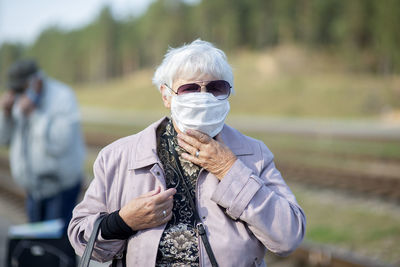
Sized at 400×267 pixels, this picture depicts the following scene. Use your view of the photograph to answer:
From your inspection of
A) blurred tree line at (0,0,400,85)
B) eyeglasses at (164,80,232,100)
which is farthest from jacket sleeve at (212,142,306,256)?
blurred tree line at (0,0,400,85)

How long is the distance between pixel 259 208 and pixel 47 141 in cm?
287

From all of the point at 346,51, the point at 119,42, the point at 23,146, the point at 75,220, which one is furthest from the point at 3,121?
the point at 119,42

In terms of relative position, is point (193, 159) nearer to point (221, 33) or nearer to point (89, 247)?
point (89, 247)

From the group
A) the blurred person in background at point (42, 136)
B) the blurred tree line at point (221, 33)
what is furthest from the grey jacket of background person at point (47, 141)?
the blurred tree line at point (221, 33)

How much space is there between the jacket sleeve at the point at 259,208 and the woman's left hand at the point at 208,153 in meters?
0.05

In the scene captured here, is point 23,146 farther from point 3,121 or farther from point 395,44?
point 395,44

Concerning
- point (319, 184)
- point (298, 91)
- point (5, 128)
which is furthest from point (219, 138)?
point (298, 91)

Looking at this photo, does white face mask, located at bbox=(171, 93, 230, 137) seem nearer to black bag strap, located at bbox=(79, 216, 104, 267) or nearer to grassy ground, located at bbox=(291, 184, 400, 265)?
black bag strap, located at bbox=(79, 216, 104, 267)

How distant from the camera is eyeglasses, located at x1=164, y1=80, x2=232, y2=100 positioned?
2256mm

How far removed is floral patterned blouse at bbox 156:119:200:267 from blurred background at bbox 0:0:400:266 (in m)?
0.62

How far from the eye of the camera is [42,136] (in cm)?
439

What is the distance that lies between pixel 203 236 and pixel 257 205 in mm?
287

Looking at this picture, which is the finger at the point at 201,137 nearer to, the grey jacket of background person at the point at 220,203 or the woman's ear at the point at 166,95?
the grey jacket of background person at the point at 220,203

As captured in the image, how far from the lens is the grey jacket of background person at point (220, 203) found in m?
2.13
